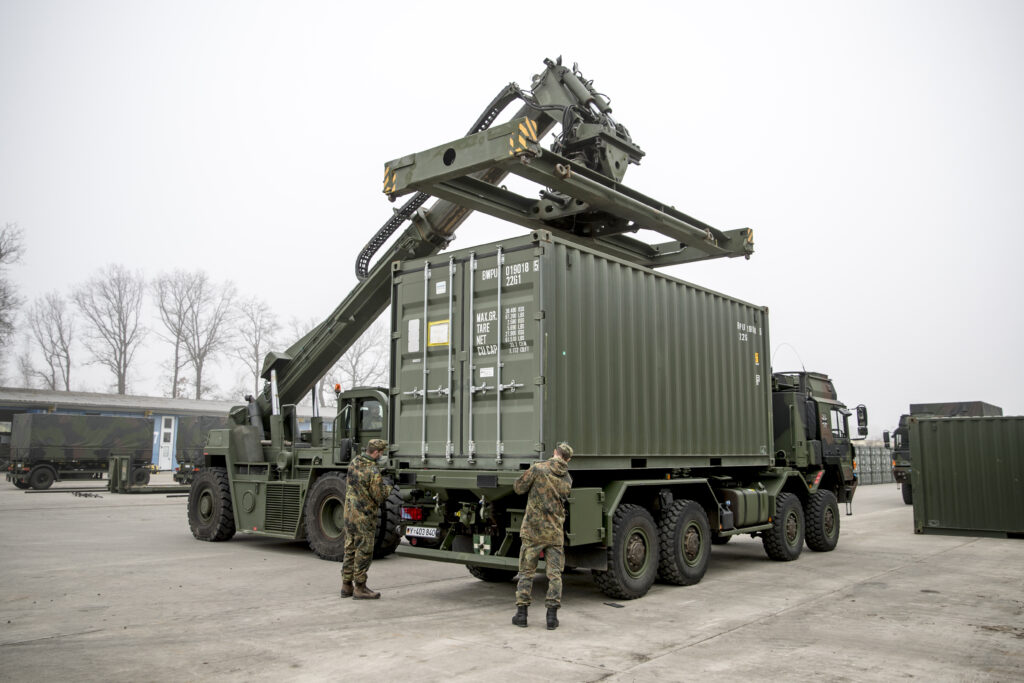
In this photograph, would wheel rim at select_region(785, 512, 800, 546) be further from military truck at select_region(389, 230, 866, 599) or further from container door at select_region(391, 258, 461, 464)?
container door at select_region(391, 258, 461, 464)

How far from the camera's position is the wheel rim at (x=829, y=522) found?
12.4 metres

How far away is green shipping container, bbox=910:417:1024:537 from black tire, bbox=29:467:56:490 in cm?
2842

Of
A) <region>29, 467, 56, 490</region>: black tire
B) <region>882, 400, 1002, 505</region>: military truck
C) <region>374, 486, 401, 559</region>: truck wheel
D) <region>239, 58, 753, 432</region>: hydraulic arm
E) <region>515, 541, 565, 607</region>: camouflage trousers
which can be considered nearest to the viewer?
<region>515, 541, 565, 607</region>: camouflage trousers

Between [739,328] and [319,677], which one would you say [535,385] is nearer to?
[319,677]

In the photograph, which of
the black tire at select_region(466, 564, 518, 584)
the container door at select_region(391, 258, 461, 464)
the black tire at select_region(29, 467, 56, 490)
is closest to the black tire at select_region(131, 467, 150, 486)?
the black tire at select_region(29, 467, 56, 490)

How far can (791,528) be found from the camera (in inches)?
459

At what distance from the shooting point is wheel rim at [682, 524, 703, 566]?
9.16m

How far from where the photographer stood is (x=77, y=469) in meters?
30.1

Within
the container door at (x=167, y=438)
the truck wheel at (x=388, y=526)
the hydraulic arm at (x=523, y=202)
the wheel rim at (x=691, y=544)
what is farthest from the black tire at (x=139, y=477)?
the wheel rim at (x=691, y=544)

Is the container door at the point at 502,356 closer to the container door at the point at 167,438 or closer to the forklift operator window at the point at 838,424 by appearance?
the forklift operator window at the point at 838,424

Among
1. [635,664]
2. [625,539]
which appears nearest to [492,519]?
[625,539]

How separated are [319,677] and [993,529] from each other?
1367 centimetres

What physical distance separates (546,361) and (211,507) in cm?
894

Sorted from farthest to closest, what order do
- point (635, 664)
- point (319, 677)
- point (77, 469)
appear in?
point (77, 469), point (635, 664), point (319, 677)
